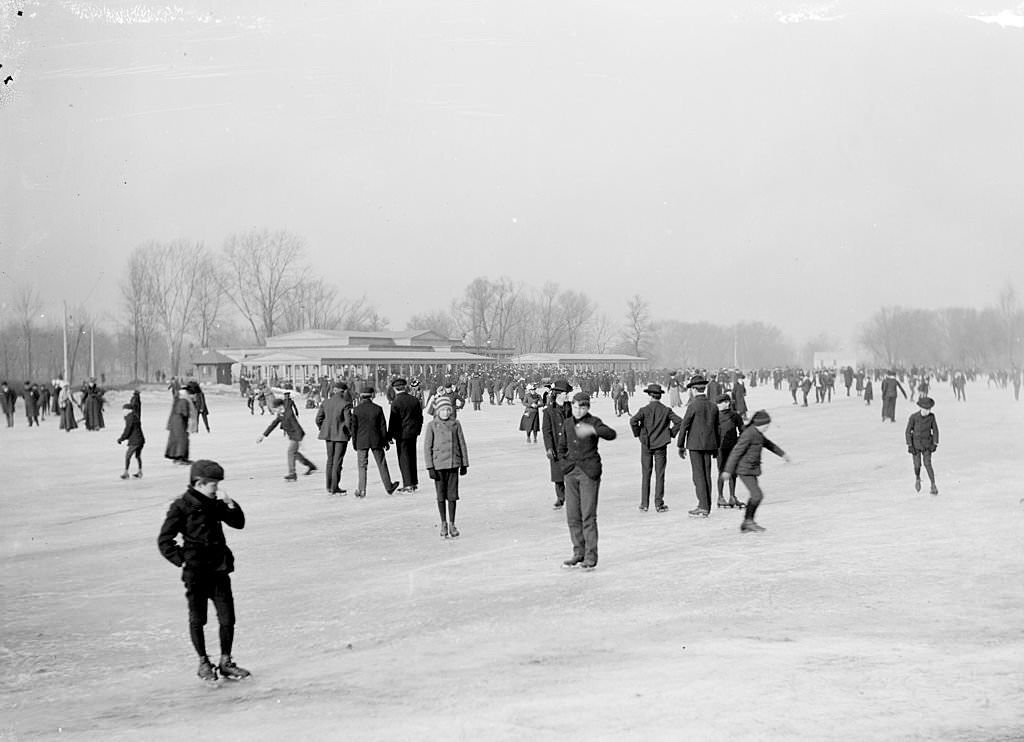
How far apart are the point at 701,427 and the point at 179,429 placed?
834cm

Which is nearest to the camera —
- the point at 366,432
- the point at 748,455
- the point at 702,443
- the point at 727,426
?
the point at 748,455

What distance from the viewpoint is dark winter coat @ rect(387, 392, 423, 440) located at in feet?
41.2

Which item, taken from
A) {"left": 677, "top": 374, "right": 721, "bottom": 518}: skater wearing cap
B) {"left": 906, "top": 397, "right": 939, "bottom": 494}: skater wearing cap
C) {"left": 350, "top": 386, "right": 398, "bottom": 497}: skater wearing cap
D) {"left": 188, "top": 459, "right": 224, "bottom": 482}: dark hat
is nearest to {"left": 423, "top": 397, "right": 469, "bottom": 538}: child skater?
{"left": 677, "top": 374, "right": 721, "bottom": 518}: skater wearing cap

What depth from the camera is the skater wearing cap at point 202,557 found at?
5172 millimetres

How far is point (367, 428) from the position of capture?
12477 mm

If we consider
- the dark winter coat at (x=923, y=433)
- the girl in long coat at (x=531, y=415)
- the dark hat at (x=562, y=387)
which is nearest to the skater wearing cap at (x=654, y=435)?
the dark hat at (x=562, y=387)

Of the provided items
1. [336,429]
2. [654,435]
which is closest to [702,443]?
[654,435]

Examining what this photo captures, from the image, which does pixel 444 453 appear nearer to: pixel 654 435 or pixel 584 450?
pixel 584 450

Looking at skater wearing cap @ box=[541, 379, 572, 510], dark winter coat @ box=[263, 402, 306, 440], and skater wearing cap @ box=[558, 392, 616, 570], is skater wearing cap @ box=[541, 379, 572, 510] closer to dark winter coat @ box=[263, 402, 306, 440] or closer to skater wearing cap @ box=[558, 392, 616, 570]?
skater wearing cap @ box=[558, 392, 616, 570]

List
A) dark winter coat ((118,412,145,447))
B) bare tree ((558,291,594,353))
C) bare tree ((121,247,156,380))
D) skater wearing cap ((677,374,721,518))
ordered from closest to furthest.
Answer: skater wearing cap ((677,374,721,518))
dark winter coat ((118,412,145,447))
bare tree ((121,247,156,380))
bare tree ((558,291,594,353))

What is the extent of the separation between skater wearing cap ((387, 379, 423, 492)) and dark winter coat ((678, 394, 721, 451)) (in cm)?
338

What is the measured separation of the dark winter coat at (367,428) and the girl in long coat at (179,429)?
11.5 feet

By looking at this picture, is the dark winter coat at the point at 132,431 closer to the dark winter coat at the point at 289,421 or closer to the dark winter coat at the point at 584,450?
the dark winter coat at the point at 289,421

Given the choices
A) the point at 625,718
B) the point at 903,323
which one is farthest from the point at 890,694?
the point at 903,323
